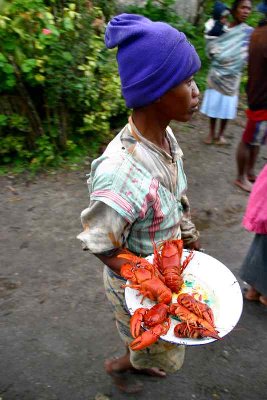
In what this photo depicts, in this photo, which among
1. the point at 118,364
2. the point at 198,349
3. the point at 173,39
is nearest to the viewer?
the point at 173,39

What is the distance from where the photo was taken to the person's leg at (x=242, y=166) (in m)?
4.46

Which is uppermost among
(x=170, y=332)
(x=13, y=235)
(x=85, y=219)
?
(x=85, y=219)

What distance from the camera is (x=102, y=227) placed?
5.46ft

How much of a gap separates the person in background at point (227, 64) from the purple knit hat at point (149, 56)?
3555 millimetres

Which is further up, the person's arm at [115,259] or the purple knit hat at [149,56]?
the purple knit hat at [149,56]

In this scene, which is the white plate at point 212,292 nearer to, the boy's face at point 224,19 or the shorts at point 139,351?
the shorts at point 139,351

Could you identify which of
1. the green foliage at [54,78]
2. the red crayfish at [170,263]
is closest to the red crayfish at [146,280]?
the red crayfish at [170,263]

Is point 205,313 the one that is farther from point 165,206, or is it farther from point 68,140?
point 68,140

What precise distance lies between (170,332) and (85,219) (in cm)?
53

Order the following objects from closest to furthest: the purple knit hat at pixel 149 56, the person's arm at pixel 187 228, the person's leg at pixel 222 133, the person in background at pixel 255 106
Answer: the purple knit hat at pixel 149 56 < the person's arm at pixel 187 228 < the person in background at pixel 255 106 < the person's leg at pixel 222 133

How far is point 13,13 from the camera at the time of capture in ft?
13.7

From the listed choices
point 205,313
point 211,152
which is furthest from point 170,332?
point 211,152

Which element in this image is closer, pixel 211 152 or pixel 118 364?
pixel 118 364

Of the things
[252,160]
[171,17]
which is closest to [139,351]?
[252,160]
